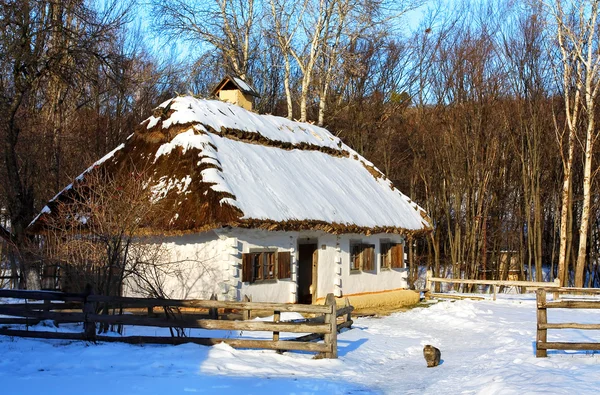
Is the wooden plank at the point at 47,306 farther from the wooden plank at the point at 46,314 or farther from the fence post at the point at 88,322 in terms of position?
the fence post at the point at 88,322

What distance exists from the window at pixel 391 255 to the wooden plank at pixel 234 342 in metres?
13.4

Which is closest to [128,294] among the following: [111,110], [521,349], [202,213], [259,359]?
[202,213]

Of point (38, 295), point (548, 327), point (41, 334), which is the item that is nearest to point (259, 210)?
point (38, 295)

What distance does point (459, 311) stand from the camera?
21.8 m

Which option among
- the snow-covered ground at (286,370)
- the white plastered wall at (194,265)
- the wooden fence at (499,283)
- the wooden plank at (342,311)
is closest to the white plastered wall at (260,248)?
the white plastered wall at (194,265)

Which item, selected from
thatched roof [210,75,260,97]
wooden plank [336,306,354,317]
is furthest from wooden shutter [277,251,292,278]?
thatched roof [210,75,260,97]

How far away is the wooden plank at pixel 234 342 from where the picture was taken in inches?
462

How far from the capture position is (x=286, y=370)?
10883mm

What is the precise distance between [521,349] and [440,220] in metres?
24.0

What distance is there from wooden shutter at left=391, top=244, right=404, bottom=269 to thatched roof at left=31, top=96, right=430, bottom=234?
0.88m

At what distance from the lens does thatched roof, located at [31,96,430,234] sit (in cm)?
1703

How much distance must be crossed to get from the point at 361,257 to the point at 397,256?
2901 millimetres

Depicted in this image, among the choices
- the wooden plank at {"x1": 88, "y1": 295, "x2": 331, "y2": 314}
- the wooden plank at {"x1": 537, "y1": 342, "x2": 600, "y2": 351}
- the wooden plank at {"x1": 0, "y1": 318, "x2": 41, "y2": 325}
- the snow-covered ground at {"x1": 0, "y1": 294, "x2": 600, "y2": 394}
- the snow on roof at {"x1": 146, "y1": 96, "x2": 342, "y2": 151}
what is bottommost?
the snow-covered ground at {"x1": 0, "y1": 294, "x2": 600, "y2": 394}

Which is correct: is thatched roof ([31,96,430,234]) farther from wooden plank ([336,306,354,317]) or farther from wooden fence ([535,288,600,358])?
wooden fence ([535,288,600,358])
